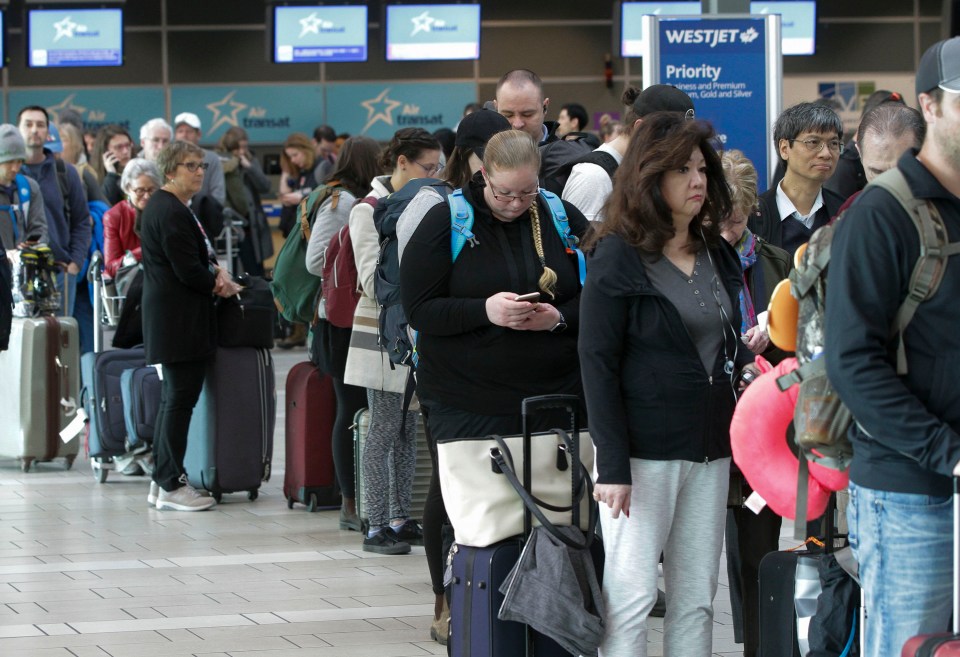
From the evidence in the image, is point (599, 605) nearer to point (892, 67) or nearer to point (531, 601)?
point (531, 601)

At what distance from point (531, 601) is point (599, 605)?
18 cm

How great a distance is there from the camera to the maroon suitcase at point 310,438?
759cm

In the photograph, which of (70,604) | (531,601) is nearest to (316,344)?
(70,604)

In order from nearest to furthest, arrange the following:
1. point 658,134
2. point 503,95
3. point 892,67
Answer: point 658,134 → point 503,95 → point 892,67

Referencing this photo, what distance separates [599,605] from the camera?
3.97 metres

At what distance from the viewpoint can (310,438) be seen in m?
7.58

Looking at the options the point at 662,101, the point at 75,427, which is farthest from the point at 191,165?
the point at 662,101

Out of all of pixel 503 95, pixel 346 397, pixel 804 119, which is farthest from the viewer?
pixel 346 397

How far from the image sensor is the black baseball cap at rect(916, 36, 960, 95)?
2922mm

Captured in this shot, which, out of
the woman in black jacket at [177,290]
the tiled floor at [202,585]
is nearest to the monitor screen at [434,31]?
the tiled floor at [202,585]

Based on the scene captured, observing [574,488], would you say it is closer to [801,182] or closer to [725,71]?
[801,182]

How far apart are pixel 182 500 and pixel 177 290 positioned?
1.08 meters

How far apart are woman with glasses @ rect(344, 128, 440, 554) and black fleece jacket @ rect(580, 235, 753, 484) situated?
8.89 ft

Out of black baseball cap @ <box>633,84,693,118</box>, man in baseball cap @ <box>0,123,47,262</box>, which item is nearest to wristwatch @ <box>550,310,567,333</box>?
black baseball cap @ <box>633,84,693,118</box>
